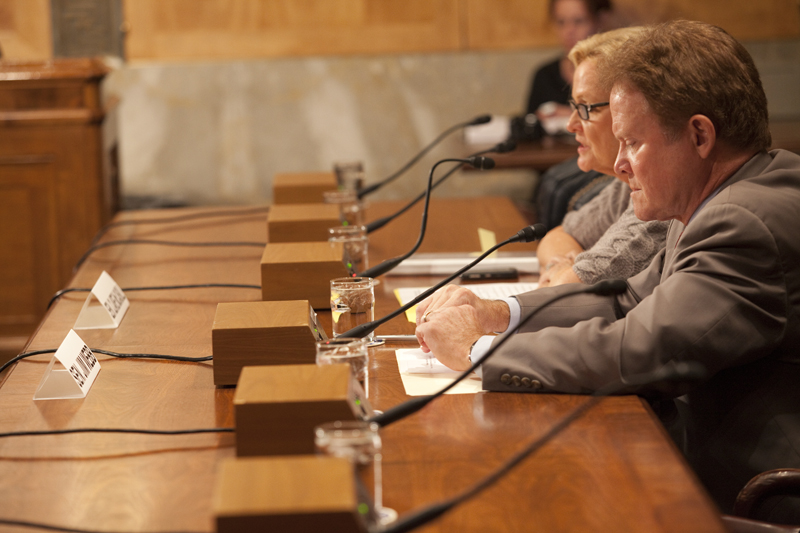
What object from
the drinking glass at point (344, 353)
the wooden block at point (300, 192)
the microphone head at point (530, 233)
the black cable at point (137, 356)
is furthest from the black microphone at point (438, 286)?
the wooden block at point (300, 192)

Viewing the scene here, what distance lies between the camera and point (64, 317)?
5.63 ft

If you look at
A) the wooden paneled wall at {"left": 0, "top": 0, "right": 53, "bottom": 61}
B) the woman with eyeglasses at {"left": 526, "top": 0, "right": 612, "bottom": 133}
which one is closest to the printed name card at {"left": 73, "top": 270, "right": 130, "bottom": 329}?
the woman with eyeglasses at {"left": 526, "top": 0, "right": 612, "bottom": 133}

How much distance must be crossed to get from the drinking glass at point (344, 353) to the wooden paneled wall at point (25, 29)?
4.39 metres

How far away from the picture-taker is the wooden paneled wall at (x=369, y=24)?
4.98 m

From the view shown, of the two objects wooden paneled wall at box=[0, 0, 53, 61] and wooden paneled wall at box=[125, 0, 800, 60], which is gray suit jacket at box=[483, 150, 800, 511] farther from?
wooden paneled wall at box=[0, 0, 53, 61]

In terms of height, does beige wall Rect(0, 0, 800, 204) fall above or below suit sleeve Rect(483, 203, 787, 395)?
above

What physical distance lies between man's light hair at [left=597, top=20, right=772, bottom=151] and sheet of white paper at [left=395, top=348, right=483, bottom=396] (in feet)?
1.67

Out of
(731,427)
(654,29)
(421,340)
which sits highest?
(654,29)

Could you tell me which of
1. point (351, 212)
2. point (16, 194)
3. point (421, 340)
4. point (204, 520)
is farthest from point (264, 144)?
point (204, 520)

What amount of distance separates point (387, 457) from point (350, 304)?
452mm

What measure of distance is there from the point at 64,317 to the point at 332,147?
11.7 ft

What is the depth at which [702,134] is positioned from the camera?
1.33 meters

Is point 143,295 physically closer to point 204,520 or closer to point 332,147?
point 204,520

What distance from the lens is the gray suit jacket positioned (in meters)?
1.19
